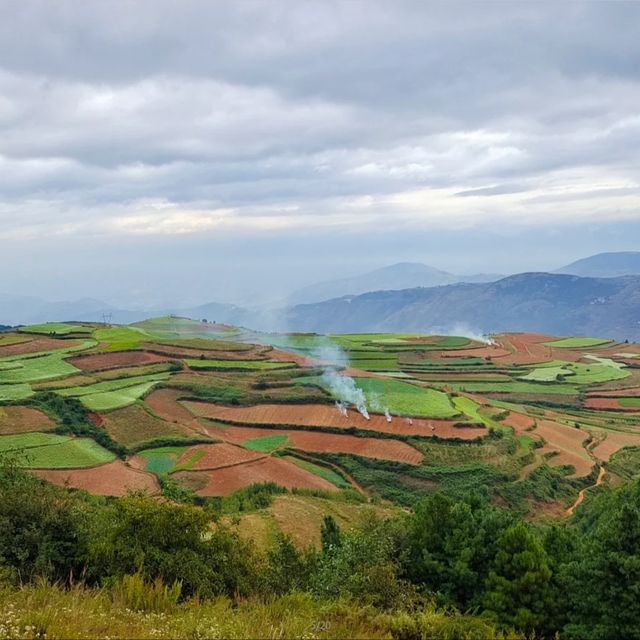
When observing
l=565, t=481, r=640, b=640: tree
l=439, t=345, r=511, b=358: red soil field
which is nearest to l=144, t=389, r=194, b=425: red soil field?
l=565, t=481, r=640, b=640: tree

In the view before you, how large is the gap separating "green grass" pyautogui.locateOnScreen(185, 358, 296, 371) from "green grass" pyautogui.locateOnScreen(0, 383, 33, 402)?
18.7 meters

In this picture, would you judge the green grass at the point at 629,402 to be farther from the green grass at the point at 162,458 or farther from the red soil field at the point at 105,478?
the red soil field at the point at 105,478

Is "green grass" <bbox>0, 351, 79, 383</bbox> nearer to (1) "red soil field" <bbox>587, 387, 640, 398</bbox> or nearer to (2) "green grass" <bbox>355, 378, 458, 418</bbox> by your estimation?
(2) "green grass" <bbox>355, 378, 458, 418</bbox>

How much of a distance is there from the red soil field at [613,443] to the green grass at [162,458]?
36.0 meters

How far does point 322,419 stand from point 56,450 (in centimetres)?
2091

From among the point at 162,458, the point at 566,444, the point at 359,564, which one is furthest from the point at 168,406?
the point at 359,564

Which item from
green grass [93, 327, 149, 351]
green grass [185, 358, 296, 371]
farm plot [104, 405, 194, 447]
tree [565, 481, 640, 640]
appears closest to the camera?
tree [565, 481, 640, 640]

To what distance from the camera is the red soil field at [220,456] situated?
135 feet

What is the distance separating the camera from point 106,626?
9.05 meters

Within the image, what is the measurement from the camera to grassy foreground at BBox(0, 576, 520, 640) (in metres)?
8.82

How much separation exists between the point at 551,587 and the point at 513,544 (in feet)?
5.07

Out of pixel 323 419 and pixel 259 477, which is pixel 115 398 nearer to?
pixel 323 419

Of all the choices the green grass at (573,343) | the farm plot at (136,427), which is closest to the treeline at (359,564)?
the farm plot at (136,427)

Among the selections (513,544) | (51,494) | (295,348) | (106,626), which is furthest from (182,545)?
(295,348)
